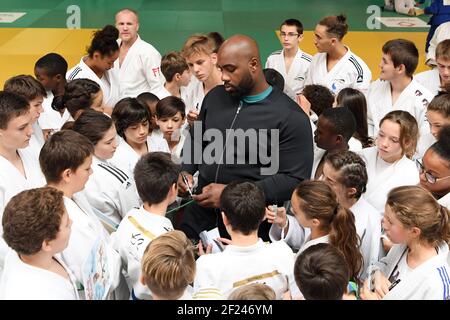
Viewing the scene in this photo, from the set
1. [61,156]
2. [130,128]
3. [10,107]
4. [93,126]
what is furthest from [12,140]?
[130,128]

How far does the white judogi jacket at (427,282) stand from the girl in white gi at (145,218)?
1.40m

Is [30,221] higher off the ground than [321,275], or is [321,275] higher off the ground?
[30,221]

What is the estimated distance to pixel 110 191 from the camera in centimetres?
419

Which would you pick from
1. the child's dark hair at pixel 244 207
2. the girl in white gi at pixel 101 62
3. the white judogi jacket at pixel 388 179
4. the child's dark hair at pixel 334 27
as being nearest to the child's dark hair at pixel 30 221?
the child's dark hair at pixel 244 207

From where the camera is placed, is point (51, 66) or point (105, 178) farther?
point (51, 66)

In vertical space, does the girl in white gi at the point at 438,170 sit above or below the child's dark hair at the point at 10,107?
below

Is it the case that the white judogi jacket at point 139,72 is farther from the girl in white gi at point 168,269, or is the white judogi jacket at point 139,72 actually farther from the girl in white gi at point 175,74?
the girl in white gi at point 168,269

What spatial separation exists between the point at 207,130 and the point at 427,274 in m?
1.88

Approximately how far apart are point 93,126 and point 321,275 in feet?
7.34

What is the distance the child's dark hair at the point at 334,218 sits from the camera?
3381mm

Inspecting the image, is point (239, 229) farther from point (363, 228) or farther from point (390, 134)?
point (390, 134)

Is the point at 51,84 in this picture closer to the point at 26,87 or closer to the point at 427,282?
the point at 26,87

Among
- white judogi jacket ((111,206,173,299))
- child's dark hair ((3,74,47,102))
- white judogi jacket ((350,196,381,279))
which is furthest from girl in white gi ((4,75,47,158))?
white judogi jacket ((350,196,381,279))
